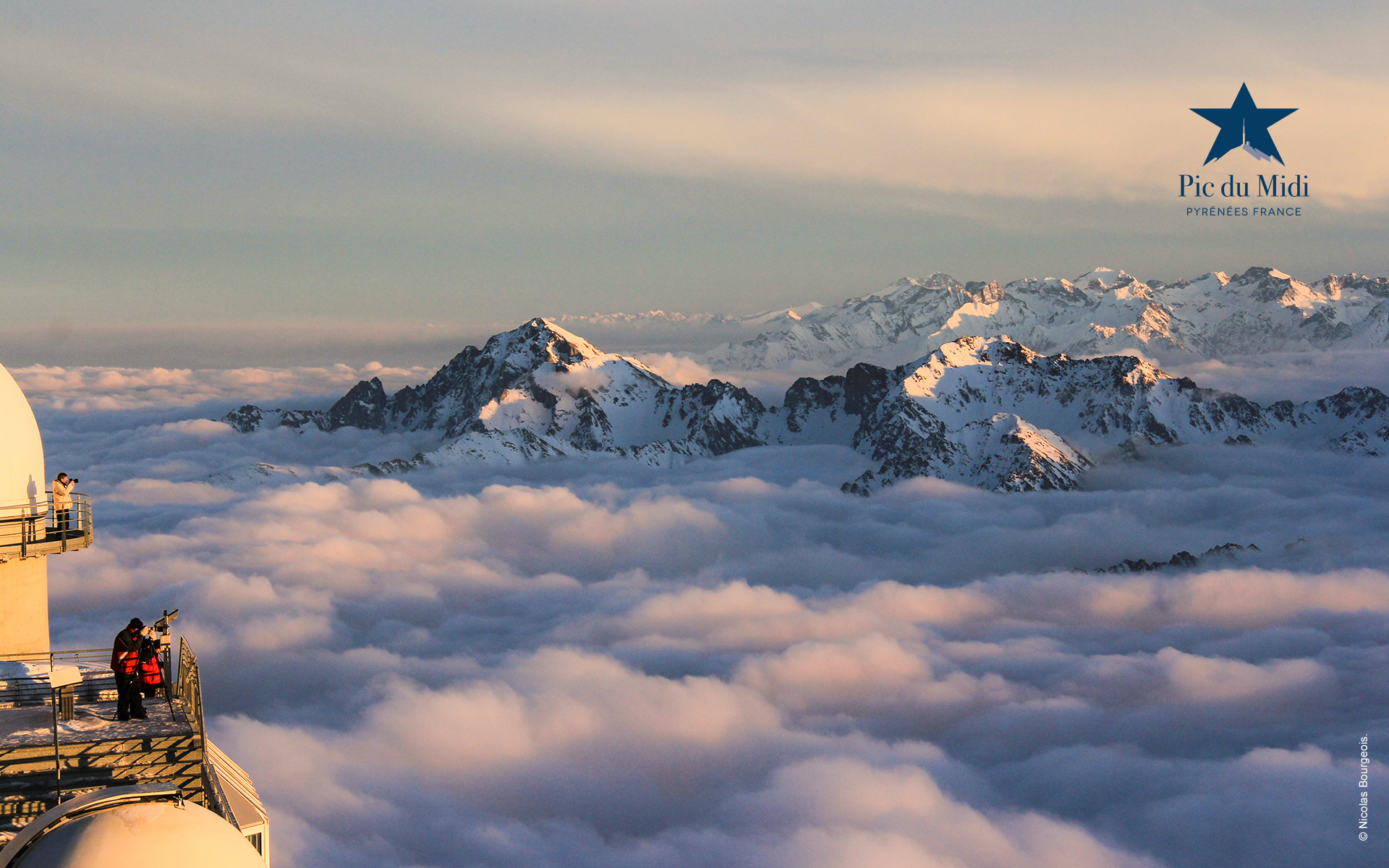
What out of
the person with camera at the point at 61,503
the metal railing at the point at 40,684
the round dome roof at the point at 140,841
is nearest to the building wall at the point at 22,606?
the metal railing at the point at 40,684

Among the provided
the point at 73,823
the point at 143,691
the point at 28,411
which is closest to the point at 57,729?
the point at 143,691

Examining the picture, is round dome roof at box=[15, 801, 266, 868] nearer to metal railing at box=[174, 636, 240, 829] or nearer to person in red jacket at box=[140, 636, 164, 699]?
metal railing at box=[174, 636, 240, 829]

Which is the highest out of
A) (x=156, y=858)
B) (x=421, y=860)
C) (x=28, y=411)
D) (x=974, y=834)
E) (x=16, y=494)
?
(x=28, y=411)

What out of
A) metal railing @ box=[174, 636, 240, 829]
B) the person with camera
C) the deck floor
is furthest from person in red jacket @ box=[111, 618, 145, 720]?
the person with camera

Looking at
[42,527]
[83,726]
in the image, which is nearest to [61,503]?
[42,527]

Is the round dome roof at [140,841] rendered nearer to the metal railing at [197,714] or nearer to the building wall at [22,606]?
the metal railing at [197,714]

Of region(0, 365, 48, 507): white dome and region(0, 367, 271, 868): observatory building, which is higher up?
region(0, 365, 48, 507): white dome

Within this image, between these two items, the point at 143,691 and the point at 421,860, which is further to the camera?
the point at 421,860

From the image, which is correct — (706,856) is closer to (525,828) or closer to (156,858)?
(525,828)
